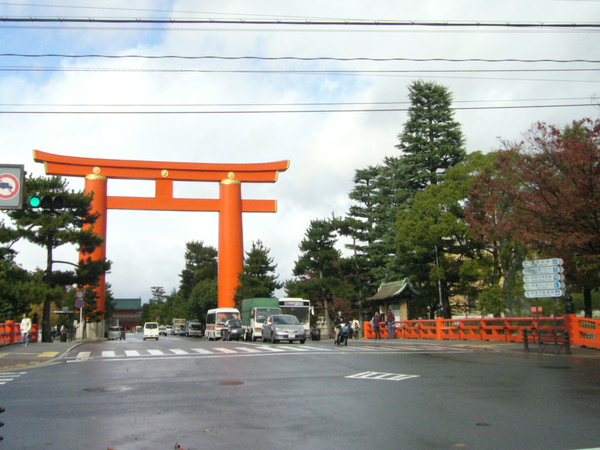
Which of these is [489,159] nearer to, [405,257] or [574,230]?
[405,257]

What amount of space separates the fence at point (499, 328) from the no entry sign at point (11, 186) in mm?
17957

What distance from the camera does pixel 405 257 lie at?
4256 cm

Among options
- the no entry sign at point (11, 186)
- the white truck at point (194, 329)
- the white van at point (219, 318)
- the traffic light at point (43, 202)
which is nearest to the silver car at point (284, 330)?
the white van at point (219, 318)

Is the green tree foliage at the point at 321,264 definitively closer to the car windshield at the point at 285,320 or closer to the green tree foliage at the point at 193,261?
the car windshield at the point at 285,320

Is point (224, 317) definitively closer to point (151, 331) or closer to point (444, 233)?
point (151, 331)

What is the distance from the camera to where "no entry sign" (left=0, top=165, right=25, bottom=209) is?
36.5 feet

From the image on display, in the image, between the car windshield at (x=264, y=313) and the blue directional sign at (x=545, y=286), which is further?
the car windshield at (x=264, y=313)

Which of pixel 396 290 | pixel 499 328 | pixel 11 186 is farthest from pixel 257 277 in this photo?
pixel 11 186

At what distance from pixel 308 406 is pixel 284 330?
21418mm

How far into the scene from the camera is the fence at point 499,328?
2231 cm

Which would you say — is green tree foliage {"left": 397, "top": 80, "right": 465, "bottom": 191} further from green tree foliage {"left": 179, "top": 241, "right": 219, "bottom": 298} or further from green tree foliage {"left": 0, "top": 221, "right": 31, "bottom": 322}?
green tree foliage {"left": 179, "top": 241, "right": 219, "bottom": 298}

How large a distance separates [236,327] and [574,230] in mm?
28296

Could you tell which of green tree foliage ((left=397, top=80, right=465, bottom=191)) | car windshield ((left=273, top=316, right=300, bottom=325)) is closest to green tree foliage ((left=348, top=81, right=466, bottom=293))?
green tree foliage ((left=397, top=80, right=465, bottom=191))

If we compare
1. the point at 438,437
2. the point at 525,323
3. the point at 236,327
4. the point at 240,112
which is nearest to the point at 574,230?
the point at 525,323
